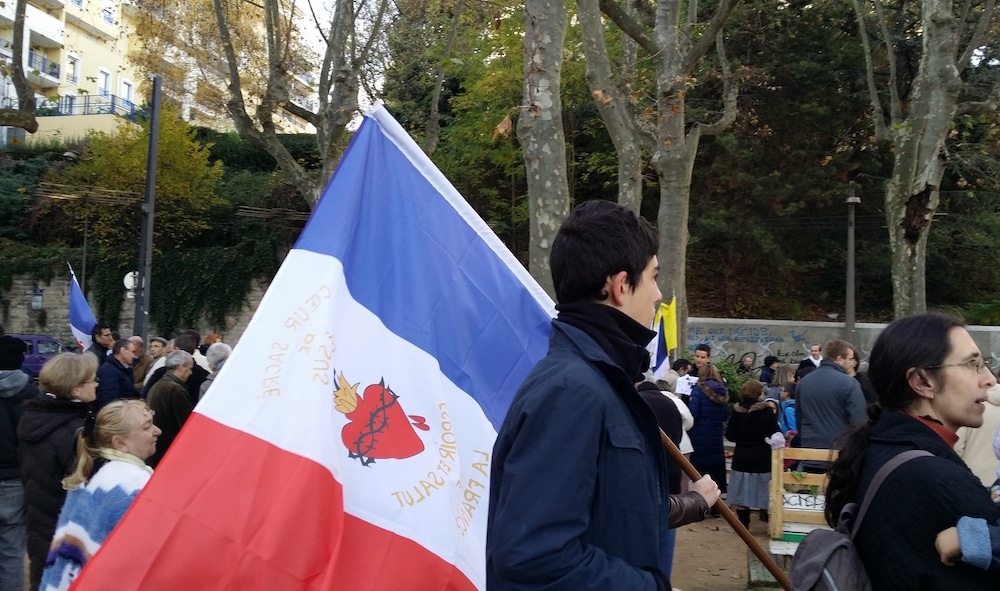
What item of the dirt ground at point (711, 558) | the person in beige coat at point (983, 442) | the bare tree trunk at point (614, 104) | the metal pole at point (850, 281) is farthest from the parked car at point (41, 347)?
the person in beige coat at point (983, 442)

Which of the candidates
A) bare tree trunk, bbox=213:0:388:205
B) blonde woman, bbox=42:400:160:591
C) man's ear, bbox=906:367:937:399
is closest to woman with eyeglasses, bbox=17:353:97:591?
blonde woman, bbox=42:400:160:591

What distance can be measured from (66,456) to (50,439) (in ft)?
0.38

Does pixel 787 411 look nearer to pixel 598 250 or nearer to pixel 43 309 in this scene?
pixel 598 250

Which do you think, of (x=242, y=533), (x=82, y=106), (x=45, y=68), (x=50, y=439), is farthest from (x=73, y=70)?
(x=242, y=533)

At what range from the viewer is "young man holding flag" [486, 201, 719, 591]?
1.73 metres

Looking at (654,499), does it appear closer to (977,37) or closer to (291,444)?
(291,444)

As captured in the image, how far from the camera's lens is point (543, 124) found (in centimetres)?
811

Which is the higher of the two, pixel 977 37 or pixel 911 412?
pixel 977 37

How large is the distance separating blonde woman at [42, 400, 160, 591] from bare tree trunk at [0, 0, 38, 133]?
885cm

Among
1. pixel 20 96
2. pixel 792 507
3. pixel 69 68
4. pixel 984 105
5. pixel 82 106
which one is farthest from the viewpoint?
→ pixel 69 68

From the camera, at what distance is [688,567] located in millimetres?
8242

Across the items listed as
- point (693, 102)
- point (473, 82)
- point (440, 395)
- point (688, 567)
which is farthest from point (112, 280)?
point (440, 395)

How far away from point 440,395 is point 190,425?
71 centimetres

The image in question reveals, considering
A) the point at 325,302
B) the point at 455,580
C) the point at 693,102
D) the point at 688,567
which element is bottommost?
the point at 688,567
